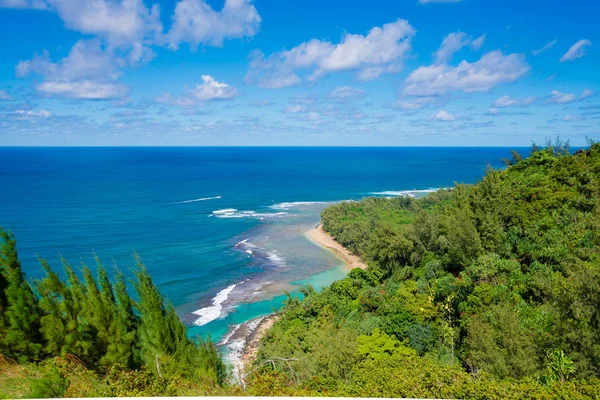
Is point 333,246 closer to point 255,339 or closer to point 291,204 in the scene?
point 255,339

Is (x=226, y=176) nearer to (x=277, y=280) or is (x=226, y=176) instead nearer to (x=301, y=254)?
(x=301, y=254)

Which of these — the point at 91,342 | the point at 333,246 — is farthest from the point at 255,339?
the point at 333,246

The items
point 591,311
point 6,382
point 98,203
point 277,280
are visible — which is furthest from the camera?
point 98,203

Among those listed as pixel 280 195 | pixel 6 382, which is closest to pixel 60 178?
pixel 280 195

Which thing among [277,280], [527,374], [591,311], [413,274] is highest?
[591,311]

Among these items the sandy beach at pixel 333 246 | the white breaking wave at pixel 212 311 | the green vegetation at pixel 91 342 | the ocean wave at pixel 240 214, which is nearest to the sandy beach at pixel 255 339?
the white breaking wave at pixel 212 311

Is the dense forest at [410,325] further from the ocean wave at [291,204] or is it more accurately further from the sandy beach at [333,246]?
the ocean wave at [291,204]
